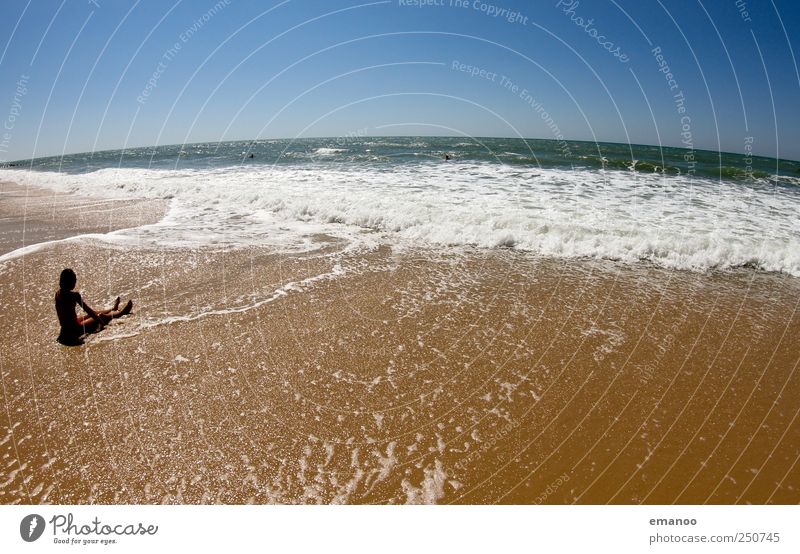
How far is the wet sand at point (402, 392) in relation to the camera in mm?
3279

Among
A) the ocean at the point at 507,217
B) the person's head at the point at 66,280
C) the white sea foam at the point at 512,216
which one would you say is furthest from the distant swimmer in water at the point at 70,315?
the white sea foam at the point at 512,216

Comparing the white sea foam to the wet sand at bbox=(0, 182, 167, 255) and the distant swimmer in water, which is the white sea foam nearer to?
the wet sand at bbox=(0, 182, 167, 255)

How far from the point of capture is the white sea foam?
9.42 metres

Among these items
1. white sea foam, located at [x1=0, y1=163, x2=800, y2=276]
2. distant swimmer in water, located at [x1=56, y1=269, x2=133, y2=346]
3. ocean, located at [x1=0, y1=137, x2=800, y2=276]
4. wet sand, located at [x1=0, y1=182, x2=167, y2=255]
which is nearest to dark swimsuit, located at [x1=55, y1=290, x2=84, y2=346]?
distant swimmer in water, located at [x1=56, y1=269, x2=133, y2=346]

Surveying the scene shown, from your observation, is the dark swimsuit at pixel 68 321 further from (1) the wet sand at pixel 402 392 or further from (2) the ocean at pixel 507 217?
(2) the ocean at pixel 507 217

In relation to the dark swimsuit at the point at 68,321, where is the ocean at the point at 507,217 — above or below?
above

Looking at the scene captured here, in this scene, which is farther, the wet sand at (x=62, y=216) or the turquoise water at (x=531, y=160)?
the turquoise water at (x=531, y=160)

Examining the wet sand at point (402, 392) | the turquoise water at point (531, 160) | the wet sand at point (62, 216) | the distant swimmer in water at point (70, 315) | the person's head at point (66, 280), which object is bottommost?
the wet sand at point (402, 392)

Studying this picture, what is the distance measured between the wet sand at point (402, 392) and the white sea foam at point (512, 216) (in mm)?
2129

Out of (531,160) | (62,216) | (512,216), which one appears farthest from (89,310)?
(531,160)

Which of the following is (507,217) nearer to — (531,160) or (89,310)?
(89,310)

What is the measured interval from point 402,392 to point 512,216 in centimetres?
834

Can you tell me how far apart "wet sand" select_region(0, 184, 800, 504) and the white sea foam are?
2129 mm

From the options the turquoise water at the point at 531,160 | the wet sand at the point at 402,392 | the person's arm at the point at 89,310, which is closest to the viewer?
the wet sand at the point at 402,392
